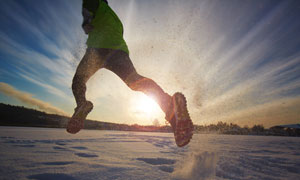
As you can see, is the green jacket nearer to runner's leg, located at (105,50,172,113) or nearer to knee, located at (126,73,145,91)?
runner's leg, located at (105,50,172,113)

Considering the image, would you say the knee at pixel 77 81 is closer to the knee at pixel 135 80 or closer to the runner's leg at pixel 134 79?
the runner's leg at pixel 134 79

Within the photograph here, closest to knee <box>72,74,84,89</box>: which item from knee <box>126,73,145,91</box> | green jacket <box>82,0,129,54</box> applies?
green jacket <box>82,0,129,54</box>

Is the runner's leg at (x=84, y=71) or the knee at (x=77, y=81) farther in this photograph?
the knee at (x=77, y=81)

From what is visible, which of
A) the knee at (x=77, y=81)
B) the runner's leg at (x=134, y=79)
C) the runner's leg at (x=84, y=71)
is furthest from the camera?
the knee at (x=77, y=81)

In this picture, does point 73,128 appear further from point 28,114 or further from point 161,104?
point 28,114

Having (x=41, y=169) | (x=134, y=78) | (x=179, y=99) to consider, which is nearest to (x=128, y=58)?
(x=134, y=78)

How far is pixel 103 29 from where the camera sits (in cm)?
179

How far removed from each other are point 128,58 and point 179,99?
30.7 inches

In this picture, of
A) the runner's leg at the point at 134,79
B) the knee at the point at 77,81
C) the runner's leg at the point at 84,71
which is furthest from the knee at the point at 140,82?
the knee at the point at 77,81

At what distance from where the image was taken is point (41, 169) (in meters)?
0.89

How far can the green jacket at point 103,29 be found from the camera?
1.73m

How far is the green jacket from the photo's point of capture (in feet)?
5.69

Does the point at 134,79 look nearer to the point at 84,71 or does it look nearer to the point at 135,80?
the point at 135,80

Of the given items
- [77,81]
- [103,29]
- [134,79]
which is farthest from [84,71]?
[134,79]
